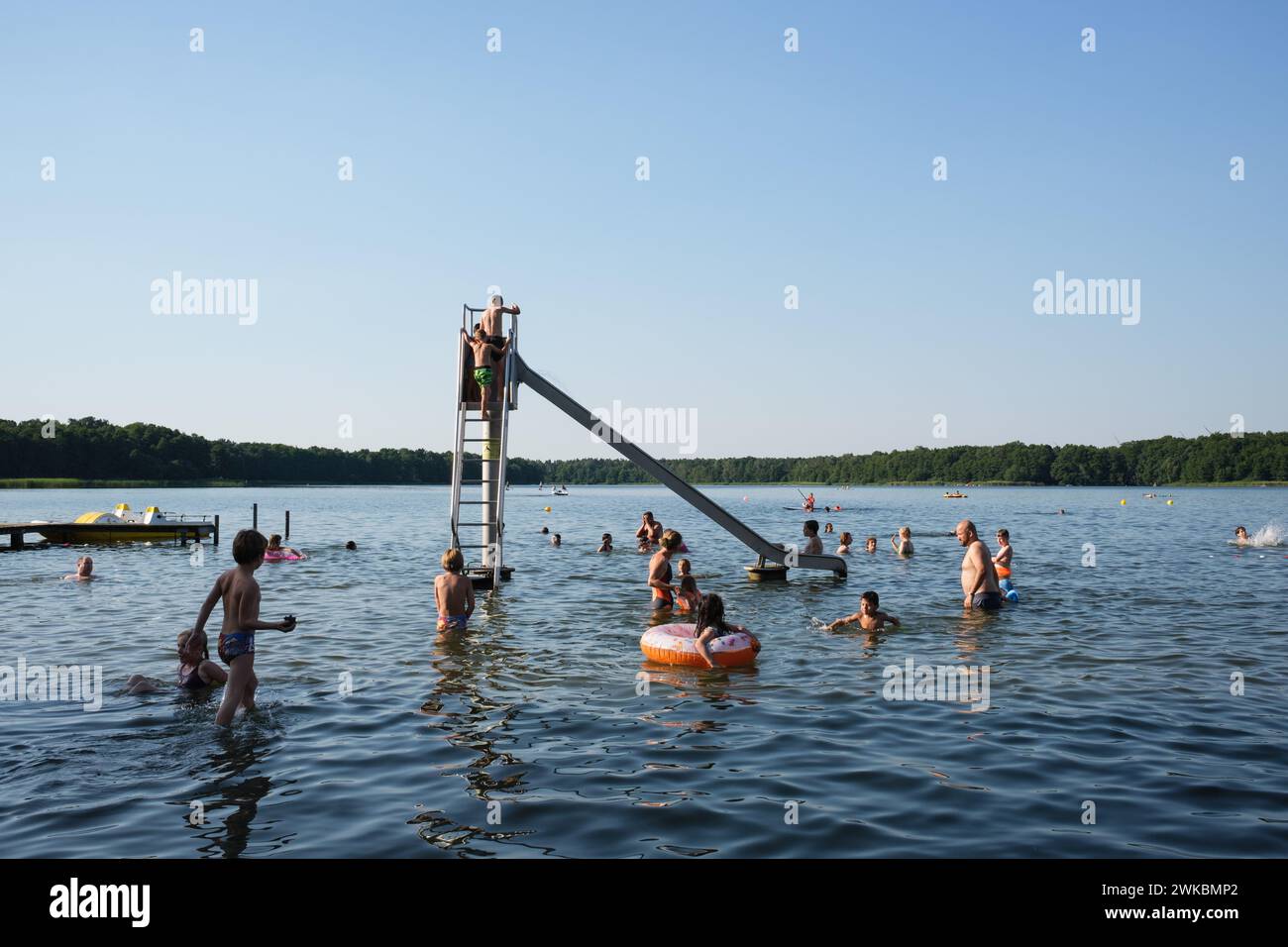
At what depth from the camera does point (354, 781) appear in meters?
8.05

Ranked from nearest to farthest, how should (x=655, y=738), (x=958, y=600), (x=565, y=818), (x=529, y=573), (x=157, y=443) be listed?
(x=565, y=818) < (x=655, y=738) < (x=958, y=600) < (x=529, y=573) < (x=157, y=443)

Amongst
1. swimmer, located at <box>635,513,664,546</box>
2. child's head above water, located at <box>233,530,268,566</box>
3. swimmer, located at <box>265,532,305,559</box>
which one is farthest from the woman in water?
child's head above water, located at <box>233,530,268,566</box>

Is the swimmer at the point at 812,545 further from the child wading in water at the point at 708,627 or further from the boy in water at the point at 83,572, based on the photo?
the boy in water at the point at 83,572

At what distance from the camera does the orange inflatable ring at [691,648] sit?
13133 millimetres

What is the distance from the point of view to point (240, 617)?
30.3 ft

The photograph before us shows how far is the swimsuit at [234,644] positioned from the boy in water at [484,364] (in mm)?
12970

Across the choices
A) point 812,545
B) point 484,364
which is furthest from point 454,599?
point 812,545

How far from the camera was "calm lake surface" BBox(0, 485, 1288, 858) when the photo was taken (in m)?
6.86

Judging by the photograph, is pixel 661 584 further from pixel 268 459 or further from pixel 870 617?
pixel 268 459

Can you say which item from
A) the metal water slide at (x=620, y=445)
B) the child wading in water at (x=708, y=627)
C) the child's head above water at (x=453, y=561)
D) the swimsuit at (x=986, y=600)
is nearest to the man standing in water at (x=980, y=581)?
the swimsuit at (x=986, y=600)
